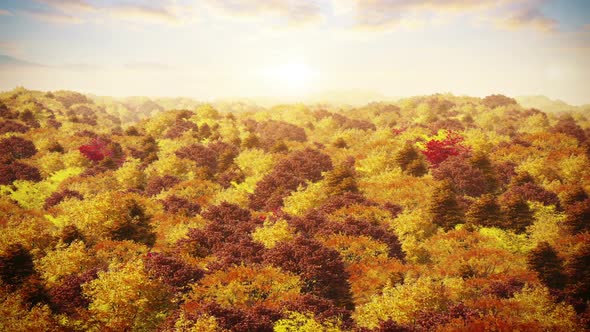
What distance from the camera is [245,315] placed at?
1728cm

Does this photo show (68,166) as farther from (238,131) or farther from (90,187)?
(238,131)

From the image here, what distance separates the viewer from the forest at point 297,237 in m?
18.3

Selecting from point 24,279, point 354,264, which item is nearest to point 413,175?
point 354,264

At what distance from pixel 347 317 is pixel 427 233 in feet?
41.1

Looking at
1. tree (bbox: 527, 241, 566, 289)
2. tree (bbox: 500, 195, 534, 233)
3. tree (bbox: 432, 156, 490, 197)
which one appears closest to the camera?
tree (bbox: 527, 241, 566, 289)

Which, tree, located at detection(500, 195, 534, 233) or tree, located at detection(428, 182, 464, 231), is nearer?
tree, located at detection(500, 195, 534, 233)

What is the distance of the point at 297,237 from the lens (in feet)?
78.9

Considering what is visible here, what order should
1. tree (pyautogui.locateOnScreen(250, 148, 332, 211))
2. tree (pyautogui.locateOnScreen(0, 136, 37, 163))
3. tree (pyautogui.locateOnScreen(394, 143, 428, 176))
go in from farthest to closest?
tree (pyautogui.locateOnScreen(0, 136, 37, 163)) → tree (pyautogui.locateOnScreen(394, 143, 428, 176)) → tree (pyautogui.locateOnScreen(250, 148, 332, 211))

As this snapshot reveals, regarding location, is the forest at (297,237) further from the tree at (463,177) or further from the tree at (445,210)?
the tree at (463,177)

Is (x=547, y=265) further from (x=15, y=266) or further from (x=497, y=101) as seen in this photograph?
(x=497, y=101)

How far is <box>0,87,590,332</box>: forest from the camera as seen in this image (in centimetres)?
1831

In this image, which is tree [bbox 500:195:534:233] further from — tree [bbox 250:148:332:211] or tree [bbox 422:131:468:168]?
tree [bbox 250:148:332:211]

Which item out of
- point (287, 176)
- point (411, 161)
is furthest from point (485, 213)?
point (287, 176)

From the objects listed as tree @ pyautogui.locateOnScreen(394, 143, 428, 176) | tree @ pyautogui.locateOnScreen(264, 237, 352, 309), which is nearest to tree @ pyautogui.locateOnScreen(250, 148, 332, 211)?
tree @ pyautogui.locateOnScreen(394, 143, 428, 176)
